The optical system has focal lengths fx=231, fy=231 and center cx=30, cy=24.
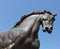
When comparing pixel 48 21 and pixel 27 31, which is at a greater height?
pixel 48 21

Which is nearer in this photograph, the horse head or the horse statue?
the horse statue

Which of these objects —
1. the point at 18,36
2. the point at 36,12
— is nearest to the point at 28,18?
the point at 36,12

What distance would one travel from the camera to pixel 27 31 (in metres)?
8.55

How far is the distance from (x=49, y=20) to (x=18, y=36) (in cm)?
137

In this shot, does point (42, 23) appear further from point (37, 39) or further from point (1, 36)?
point (1, 36)

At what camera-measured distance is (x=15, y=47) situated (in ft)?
27.6

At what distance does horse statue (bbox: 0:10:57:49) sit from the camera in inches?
332

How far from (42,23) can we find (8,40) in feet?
4.78

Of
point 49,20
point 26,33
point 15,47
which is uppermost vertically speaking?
point 49,20

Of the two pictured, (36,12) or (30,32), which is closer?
(30,32)

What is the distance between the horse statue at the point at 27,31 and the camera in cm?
843

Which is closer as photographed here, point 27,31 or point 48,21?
point 27,31

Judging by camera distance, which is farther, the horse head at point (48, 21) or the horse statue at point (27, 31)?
the horse head at point (48, 21)

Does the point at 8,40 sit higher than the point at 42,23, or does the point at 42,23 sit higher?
the point at 42,23
